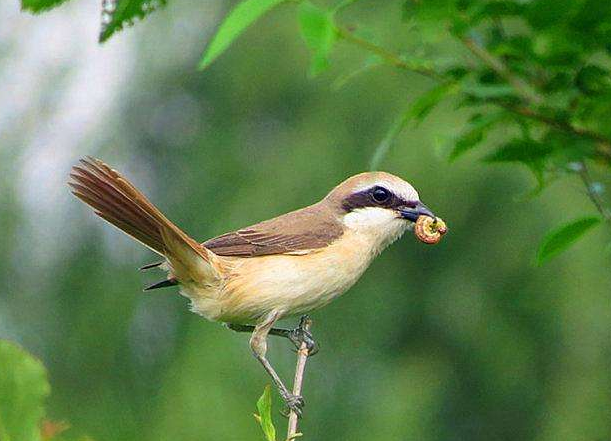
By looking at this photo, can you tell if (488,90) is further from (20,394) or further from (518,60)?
(20,394)

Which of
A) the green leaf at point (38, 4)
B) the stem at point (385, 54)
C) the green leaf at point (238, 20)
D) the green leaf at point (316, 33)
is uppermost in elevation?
the green leaf at point (38, 4)

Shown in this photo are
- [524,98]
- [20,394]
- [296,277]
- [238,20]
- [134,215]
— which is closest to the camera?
[20,394]

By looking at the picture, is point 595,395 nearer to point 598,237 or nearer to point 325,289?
point 598,237

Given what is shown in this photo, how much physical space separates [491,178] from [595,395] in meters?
1.50

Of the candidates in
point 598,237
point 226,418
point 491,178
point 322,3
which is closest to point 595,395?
point 598,237

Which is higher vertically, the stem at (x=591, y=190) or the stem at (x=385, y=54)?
the stem at (x=385, y=54)

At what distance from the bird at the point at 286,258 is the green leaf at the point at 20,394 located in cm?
199

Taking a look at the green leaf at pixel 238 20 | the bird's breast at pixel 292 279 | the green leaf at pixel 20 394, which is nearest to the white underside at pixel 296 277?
the bird's breast at pixel 292 279

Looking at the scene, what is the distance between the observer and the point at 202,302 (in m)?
3.85

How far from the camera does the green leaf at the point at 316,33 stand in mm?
1869

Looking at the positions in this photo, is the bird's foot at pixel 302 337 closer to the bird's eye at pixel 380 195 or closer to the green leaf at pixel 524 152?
the bird's eye at pixel 380 195

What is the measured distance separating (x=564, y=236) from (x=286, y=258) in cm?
191

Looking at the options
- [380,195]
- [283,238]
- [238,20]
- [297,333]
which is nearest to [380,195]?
[380,195]

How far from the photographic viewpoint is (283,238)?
3.92 meters
